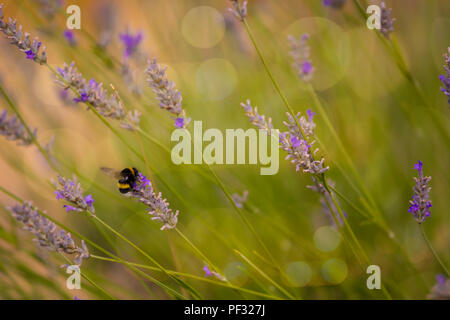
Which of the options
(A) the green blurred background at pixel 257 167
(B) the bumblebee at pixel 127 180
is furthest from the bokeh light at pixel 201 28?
(B) the bumblebee at pixel 127 180

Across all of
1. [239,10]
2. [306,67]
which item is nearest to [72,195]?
[239,10]

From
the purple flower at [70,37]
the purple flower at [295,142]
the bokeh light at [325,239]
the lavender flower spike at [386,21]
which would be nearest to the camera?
the purple flower at [295,142]

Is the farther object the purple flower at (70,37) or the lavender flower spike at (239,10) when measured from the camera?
the purple flower at (70,37)

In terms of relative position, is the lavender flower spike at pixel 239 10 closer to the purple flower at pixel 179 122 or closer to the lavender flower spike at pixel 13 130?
the purple flower at pixel 179 122

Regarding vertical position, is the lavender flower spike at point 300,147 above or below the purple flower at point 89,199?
above

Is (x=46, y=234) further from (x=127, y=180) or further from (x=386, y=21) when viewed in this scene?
(x=386, y=21)

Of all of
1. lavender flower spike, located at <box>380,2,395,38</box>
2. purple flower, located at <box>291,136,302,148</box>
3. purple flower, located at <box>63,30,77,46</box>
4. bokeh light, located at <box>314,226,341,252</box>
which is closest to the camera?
purple flower, located at <box>291,136,302,148</box>

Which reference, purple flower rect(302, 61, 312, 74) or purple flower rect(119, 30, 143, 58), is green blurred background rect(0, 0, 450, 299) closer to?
purple flower rect(119, 30, 143, 58)

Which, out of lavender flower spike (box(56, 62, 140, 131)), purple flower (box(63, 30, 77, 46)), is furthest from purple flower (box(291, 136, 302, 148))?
purple flower (box(63, 30, 77, 46))
